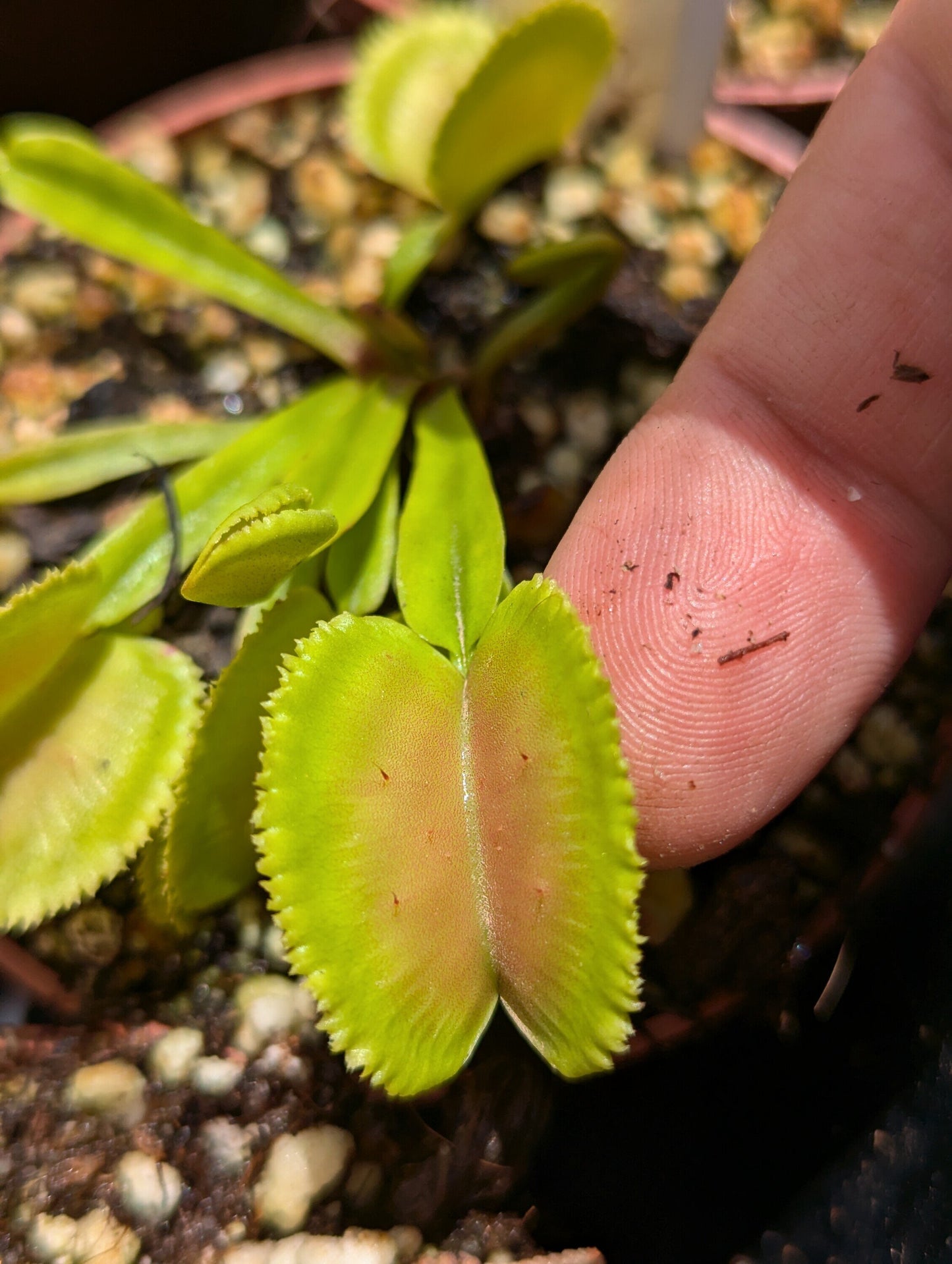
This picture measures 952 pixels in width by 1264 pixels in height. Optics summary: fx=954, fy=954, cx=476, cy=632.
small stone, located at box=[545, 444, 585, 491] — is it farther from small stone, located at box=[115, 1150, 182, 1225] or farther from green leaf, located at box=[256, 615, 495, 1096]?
small stone, located at box=[115, 1150, 182, 1225]

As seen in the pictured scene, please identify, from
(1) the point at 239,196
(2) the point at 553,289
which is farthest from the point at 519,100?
(1) the point at 239,196

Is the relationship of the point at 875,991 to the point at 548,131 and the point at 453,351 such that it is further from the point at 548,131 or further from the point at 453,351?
the point at 548,131

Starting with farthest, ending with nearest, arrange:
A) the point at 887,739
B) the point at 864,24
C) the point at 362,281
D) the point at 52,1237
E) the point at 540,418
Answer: the point at 864,24 < the point at 362,281 < the point at 540,418 < the point at 887,739 < the point at 52,1237

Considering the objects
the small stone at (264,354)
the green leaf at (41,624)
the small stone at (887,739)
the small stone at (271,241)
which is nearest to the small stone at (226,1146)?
the green leaf at (41,624)

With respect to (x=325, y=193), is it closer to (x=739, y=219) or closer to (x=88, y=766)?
(x=739, y=219)

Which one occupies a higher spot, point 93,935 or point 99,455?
point 99,455

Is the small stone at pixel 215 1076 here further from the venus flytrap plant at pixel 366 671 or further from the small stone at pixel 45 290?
the small stone at pixel 45 290

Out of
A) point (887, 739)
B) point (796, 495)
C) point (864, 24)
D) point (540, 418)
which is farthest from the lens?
point (864, 24)
